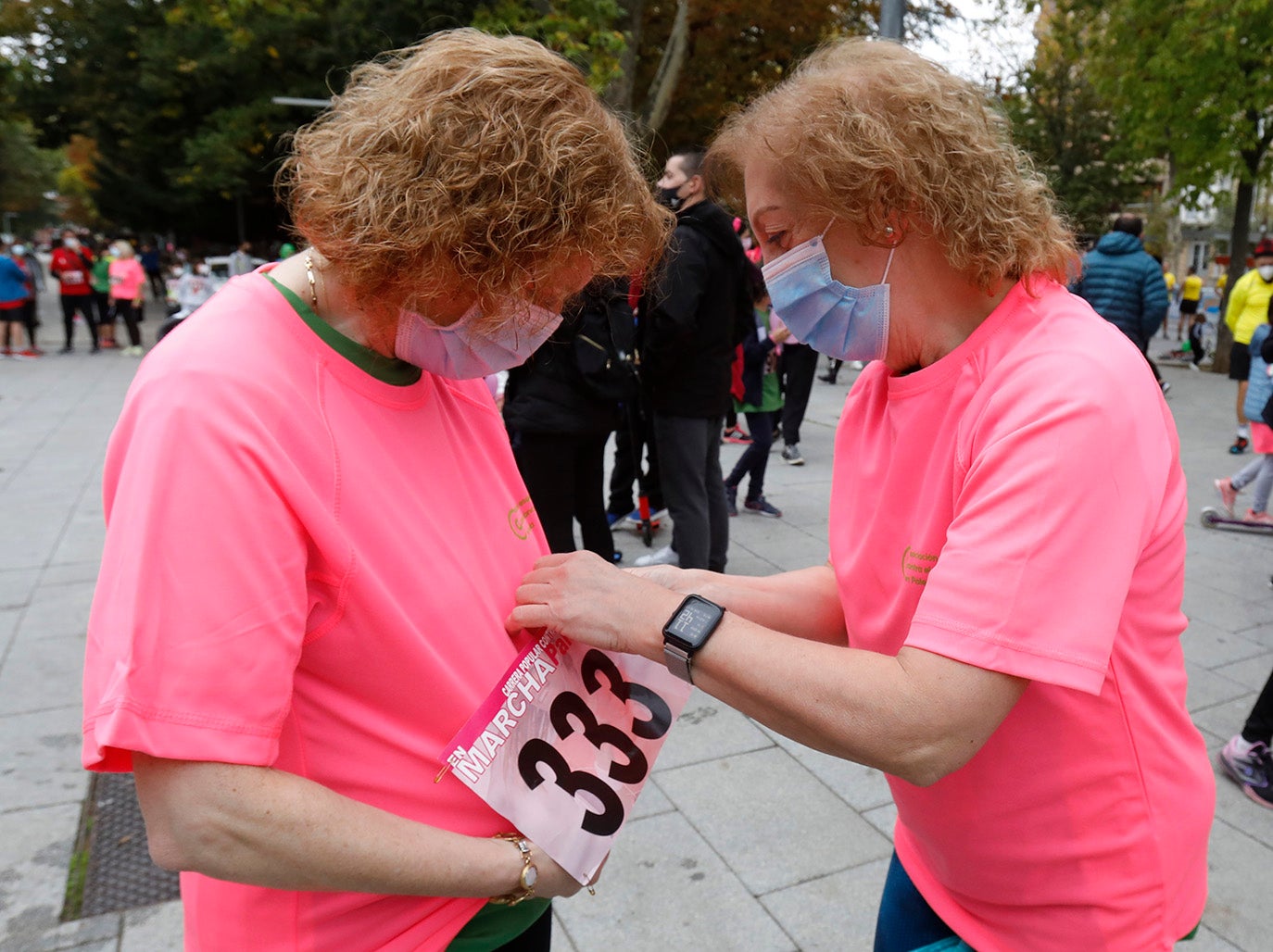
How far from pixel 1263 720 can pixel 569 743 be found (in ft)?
10.2

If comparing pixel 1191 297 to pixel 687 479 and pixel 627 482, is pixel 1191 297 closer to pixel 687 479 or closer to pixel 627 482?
pixel 627 482

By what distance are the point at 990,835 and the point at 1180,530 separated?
0.50m

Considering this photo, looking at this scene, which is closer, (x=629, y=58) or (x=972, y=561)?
(x=972, y=561)

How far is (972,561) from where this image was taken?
3.59 feet

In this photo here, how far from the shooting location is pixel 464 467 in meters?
1.36

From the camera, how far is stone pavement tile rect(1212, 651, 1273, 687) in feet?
13.9

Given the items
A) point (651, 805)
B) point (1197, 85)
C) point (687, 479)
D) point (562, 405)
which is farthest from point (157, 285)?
point (651, 805)

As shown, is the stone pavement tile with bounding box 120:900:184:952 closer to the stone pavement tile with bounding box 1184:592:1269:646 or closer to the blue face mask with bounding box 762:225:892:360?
the blue face mask with bounding box 762:225:892:360

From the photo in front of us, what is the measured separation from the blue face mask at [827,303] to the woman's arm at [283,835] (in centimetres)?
94

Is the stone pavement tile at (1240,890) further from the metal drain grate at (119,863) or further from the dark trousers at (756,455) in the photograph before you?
the dark trousers at (756,455)

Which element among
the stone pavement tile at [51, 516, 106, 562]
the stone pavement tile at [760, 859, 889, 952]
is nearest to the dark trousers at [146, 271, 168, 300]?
the stone pavement tile at [51, 516, 106, 562]

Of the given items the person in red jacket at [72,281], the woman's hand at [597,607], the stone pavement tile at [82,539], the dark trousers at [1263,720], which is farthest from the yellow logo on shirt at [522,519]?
the person in red jacket at [72,281]

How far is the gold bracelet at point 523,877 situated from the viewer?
1.21m

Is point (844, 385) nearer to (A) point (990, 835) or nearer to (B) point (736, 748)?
(B) point (736, 748)
